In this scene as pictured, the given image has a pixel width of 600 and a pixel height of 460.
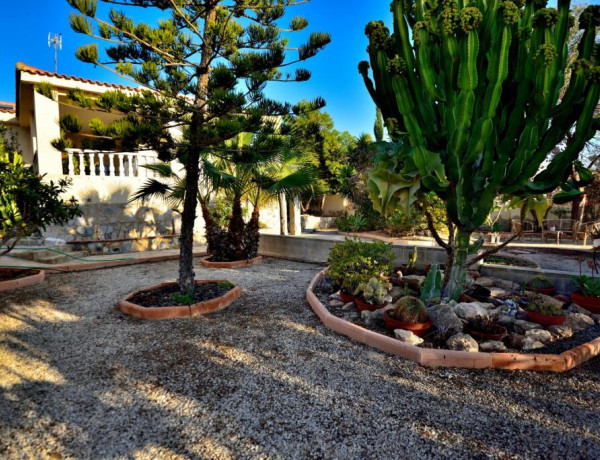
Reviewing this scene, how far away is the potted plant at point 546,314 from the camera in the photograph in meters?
3.49

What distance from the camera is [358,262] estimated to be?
4762 millimetres

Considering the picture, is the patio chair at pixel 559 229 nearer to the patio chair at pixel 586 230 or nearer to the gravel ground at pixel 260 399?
the patio chair at pixel 586 230

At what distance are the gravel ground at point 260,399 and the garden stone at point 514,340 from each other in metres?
0.44

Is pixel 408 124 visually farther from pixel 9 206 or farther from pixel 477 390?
→ pixel 9 206

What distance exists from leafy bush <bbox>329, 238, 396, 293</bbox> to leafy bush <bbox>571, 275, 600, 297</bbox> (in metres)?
2.34

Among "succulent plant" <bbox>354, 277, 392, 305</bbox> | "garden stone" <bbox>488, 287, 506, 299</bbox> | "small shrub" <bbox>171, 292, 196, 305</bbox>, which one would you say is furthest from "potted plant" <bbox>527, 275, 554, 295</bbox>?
"small shrub" <bbox>171, 292, 196, 305</bbox>

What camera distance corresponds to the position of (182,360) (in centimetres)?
312

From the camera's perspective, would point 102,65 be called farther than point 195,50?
No

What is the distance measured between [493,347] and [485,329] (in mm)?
257

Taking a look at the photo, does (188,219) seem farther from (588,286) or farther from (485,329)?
(588,286)

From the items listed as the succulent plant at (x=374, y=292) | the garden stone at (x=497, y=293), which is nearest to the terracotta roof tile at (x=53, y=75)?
the succulent plant at (x=374, y=292)

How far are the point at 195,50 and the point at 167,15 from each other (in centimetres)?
61

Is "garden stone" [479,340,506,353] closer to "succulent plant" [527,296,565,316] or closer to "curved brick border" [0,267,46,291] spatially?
"succulent plant" [527,296,565,316]

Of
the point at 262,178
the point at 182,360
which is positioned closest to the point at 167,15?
the point at 262,178
